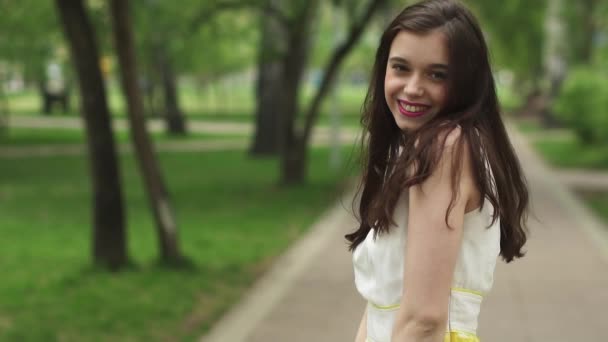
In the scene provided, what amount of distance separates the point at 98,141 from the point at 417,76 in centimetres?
598

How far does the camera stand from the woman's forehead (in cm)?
173

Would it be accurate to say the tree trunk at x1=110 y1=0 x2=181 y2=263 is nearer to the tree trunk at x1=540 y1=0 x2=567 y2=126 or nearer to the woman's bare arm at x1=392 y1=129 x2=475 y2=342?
the woman's bare arm at x1=392 y1=129 x2=475 y2=342

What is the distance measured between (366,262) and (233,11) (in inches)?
515

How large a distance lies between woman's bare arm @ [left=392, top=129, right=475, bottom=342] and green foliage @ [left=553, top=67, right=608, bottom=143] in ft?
58.2

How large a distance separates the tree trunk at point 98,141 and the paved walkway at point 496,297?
4.37ft

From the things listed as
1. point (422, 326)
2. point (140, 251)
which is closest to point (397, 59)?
point (422, 326)

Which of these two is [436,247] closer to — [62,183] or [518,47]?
[62,183]

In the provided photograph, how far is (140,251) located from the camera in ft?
30.3

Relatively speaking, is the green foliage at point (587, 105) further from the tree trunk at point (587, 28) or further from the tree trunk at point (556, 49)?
the tree trunk at point (556, 49)

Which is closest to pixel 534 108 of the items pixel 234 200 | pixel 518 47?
pixel 518 47

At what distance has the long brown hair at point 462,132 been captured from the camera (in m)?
1.67

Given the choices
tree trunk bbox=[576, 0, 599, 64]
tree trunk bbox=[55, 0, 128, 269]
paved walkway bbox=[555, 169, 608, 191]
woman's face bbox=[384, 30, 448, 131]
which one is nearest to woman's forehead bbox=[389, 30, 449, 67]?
woman's face bbox=[384, 30, 448, 131]

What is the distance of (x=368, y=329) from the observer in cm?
191

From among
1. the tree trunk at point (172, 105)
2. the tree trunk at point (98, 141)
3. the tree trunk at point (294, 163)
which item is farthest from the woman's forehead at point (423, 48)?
the tree trunk at point (172, 105)
